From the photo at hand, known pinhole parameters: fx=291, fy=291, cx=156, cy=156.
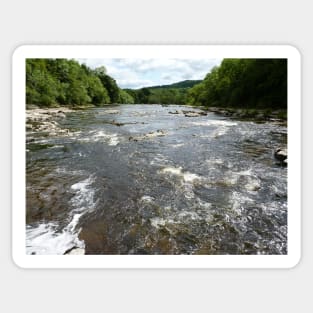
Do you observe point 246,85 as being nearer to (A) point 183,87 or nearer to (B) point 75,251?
(A) point 183,87

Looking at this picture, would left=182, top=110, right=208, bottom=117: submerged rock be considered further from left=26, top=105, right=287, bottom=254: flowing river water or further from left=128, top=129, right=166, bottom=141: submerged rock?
left=26, top=105, right=287, bottom=254: flowing river water

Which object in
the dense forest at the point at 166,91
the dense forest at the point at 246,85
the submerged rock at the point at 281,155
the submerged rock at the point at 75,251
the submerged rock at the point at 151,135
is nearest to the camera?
the submerged rock at the point at 75,251

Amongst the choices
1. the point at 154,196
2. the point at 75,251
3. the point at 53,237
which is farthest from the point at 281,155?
the point at 53,237

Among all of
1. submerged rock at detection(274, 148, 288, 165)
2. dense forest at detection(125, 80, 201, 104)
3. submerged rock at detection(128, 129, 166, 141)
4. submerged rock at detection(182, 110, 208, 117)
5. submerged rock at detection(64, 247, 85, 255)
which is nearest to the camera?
submerged rock at detection(64, 247, 85, 255)

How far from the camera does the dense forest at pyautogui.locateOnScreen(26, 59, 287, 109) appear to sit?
3.01 meters

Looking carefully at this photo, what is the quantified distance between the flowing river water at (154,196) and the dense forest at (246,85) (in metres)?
0.59

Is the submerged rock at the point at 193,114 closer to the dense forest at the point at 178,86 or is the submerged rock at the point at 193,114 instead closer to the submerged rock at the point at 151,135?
the dense forest at the point at 178,86

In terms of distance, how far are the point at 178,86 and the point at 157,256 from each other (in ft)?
7.77

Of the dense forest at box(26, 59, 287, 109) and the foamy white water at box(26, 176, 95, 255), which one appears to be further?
the dense forest at box(26, 59, 287, 109)

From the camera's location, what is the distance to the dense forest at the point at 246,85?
2951 millimetres

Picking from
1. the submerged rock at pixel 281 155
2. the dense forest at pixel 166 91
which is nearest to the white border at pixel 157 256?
the submerged rock at pixel 281 155

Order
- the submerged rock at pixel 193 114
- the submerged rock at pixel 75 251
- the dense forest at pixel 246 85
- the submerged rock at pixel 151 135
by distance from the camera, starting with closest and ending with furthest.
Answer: the submerged rock at pixel 75 251 < the dense forest at pixel 246 85 < the submerged rock at pixel 151 135 < the submerged rock at pixel 193 114

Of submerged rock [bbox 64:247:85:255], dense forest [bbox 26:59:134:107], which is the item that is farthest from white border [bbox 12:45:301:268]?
dense forest [bbox 26:59:134:107]
